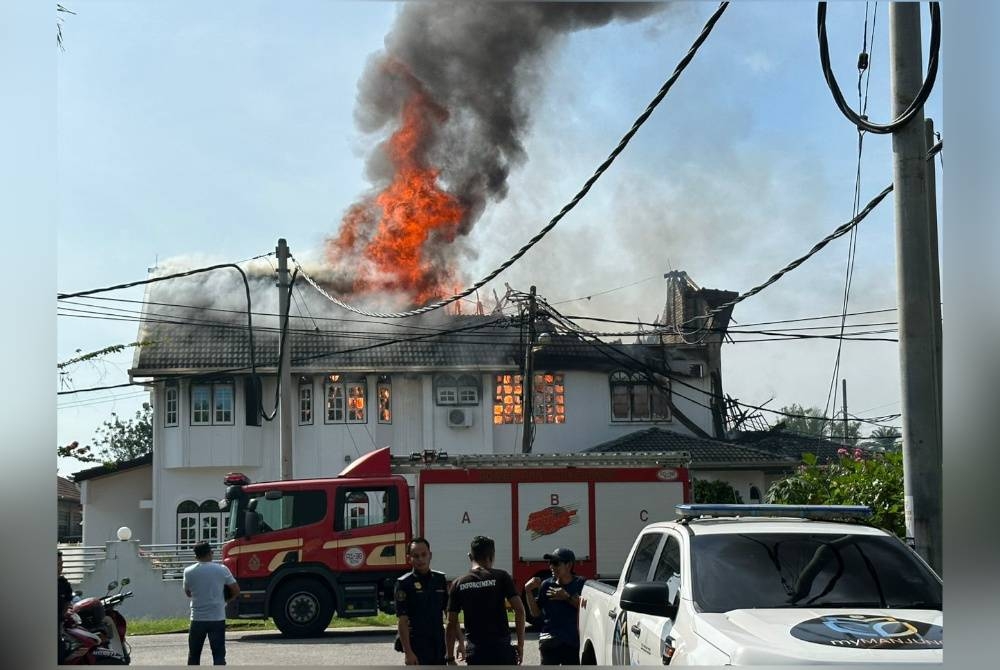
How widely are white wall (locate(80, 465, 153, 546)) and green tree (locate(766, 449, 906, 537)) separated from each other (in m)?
25.5

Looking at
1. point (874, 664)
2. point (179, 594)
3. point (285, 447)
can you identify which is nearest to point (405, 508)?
point (285, 447)

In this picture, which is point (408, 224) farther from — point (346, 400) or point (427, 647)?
point (427, 647)

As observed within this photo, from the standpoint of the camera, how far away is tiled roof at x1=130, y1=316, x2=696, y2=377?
3184 cm

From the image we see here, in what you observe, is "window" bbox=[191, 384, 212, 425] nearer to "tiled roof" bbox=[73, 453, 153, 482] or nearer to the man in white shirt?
"tiled roof" bbox=[73, 453, 153, 482]

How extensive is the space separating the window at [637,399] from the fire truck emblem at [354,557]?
1669cm

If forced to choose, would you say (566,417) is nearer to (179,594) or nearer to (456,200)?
(456,200)

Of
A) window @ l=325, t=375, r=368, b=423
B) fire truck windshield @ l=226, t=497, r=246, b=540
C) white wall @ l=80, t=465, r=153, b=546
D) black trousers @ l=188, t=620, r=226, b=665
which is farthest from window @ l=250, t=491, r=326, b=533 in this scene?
white wall @ l=80, t=465, r=153, b=546

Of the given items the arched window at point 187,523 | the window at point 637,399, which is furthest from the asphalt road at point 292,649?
the window at point 637,399

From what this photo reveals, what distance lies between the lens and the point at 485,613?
789cm

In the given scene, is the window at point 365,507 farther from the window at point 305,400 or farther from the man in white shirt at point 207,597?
the window at point 305,400
